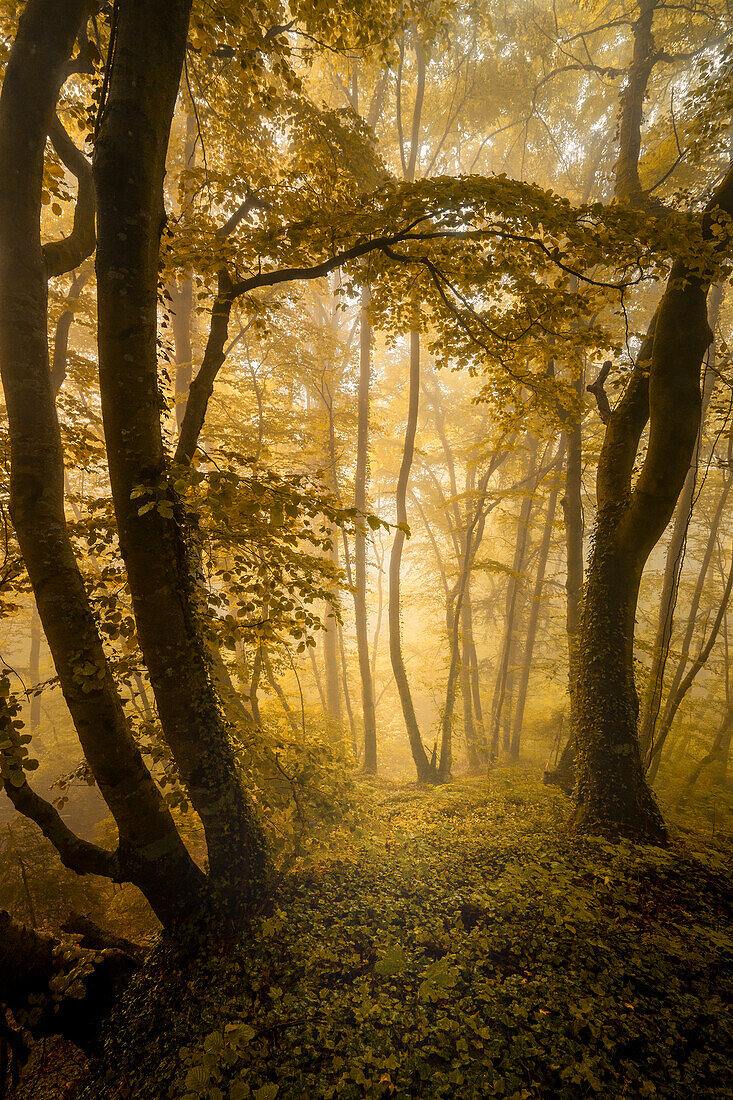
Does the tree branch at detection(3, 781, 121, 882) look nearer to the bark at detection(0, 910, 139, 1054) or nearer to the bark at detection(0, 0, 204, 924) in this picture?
the bark at detection(0, 0, 204, 924)

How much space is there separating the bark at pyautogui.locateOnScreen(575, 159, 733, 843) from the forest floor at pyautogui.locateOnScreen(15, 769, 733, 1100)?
0.61m

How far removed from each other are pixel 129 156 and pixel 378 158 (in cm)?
386

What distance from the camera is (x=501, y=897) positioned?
357cm

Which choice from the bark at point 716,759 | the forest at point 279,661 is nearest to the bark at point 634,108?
the forest at point 279,661

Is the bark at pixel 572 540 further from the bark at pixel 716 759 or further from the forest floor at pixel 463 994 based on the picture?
the forest floor at pixel 463 994

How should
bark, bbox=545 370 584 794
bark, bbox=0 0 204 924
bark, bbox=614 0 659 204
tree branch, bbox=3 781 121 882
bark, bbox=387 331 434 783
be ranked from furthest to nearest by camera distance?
1. bark, bbox=387 331 434 783
2. bark, bbox=545 370 584 794
3. bark, bbox=614 0 659 204
4. tree branch, bbox=3 781 121 882
5. bark, bbox=0 0 204 924

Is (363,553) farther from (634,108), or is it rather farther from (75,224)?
(634,108)

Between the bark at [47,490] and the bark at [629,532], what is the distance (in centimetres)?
440

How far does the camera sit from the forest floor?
2.19 m

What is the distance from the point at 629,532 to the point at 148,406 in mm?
4832

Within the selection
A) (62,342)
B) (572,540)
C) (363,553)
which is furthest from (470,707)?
(62,342)

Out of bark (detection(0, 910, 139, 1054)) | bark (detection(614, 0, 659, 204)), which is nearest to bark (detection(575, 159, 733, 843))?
bark (detection(614, 0, 659, 204))

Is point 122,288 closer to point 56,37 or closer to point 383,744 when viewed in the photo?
point 56,37

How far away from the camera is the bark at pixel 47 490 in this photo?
2.57m
